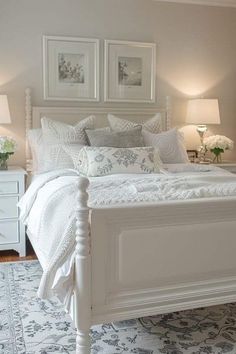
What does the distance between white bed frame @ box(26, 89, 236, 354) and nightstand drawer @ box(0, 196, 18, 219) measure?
6.14 feet

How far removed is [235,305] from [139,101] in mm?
2454

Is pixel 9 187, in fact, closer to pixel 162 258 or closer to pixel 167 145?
pixel 167 145

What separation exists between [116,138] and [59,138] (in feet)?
1.76

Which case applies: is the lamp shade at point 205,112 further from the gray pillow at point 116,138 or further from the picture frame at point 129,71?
the gray pillow at point 116,138

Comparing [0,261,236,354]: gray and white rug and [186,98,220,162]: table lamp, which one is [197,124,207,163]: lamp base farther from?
[0,261,236,354]: gray and white rug

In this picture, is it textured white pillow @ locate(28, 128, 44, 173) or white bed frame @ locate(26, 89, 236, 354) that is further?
textured white pillow @ locate(28, 128, 44, 173)

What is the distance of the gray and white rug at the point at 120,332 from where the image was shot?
220 centimetres

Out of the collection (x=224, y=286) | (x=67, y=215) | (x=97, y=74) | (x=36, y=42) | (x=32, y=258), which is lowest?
(x=32, y=258)

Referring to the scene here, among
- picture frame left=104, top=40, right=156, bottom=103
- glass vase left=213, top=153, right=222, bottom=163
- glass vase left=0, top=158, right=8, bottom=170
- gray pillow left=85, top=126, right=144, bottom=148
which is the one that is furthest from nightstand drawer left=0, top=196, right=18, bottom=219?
glass vase left=213, top=153, right=222, bottom=163

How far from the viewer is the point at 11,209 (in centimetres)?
366

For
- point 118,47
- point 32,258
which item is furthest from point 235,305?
point 118,47

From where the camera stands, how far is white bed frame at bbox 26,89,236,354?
6.27 feet

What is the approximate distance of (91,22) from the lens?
4.22m

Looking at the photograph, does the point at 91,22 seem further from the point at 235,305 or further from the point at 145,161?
the point at 235,305
